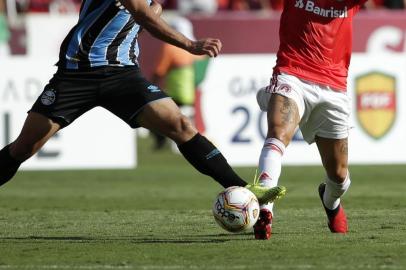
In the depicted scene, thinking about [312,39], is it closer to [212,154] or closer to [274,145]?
[274,145]

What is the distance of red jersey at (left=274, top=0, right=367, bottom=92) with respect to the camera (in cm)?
886

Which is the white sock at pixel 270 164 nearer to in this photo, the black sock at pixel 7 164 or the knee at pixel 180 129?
the knee at pixel 180 129

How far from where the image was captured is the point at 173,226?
9844mm

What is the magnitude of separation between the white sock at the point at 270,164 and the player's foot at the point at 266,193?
0.08m

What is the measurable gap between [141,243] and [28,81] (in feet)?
28.7

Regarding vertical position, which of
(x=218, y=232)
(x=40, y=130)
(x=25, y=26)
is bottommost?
(x=25, y=26)

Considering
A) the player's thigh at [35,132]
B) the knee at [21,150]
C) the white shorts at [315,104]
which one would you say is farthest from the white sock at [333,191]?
the knee at [21,150]

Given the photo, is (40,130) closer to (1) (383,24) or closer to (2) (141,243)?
(2) (141,243)

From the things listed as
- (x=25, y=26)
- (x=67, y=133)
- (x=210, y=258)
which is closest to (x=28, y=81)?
(x=67, y=133)

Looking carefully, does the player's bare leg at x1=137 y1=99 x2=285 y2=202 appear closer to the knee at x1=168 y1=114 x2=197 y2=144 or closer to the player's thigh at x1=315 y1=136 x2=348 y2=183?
the knee at x1=168 y1=114 x2=197 y2=144

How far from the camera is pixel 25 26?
2350 centimetres

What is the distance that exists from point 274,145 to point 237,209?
59 centimetres

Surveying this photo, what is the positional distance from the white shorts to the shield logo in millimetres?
8480

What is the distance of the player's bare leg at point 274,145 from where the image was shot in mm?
8523
